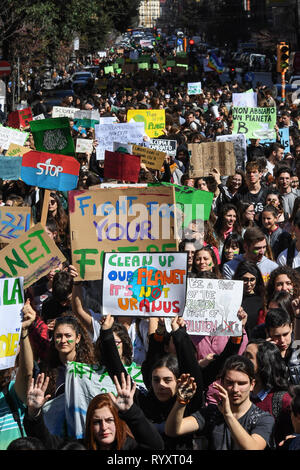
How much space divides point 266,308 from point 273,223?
6.46ft

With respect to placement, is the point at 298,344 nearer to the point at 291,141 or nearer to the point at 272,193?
the point at 272,193

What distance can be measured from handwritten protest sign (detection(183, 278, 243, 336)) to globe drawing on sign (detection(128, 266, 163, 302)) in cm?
28

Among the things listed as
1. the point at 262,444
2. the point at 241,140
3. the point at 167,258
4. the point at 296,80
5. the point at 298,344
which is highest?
the point at 296,80

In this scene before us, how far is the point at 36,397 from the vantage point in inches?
188

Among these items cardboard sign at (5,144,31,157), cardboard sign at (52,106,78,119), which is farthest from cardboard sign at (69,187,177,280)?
cardboard sign at (52,106,78,119)

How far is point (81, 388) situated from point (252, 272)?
2.02 m

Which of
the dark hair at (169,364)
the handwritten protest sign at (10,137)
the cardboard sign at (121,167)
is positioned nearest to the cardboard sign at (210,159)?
the cardboard sign at (121,167)

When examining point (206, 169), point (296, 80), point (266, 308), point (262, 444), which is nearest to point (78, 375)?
point (262, 444)

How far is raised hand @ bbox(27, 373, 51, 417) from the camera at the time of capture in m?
4.77

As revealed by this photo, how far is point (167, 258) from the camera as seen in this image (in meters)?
5.76

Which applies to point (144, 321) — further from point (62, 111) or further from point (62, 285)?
point (62, 111)

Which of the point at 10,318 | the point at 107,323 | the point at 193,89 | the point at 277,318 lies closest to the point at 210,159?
the point at 277,318

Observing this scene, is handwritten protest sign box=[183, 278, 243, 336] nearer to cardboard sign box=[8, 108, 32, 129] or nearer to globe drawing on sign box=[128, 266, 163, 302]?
globe drawing on sign box=[128, 266, 163, 302]

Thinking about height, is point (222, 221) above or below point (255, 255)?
above
